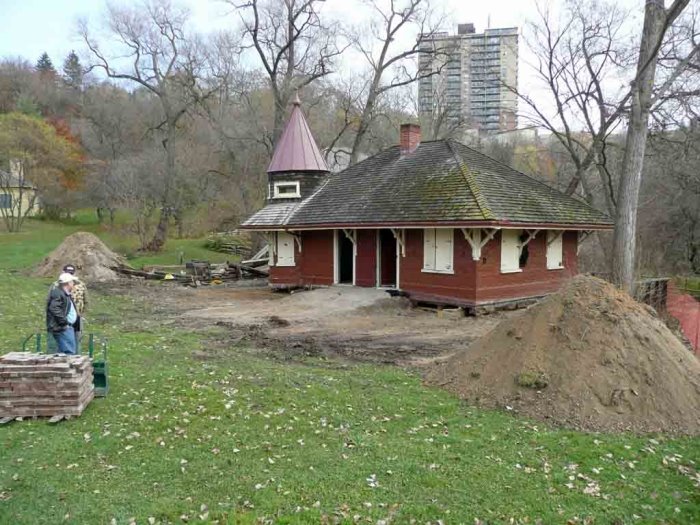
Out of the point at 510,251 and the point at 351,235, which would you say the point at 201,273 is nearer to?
the point at 351,235

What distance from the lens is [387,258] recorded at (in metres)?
19.7

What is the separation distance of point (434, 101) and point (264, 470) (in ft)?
128

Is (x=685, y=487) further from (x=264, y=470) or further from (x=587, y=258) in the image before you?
(x=587, y=258)

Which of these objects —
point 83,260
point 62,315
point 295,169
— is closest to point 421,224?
point 295,169

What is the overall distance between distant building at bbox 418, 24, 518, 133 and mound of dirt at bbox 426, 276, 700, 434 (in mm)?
25555

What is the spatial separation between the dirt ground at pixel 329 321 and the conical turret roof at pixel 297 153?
17.7 ft

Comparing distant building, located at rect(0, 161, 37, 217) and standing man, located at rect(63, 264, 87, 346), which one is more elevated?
distant building, located at rect(0, 161, 37, 217)

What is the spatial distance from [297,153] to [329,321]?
33.5 feet

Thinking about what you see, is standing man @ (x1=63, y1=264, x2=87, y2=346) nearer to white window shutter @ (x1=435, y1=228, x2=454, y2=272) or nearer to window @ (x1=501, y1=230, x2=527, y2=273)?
white window shutter @ (x1=435, y1=228, x2=454, y2=272)

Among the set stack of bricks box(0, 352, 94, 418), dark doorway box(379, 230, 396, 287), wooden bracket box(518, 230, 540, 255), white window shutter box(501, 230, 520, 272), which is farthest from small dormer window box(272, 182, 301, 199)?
stack of bricks box(0, 352, 94, 418)

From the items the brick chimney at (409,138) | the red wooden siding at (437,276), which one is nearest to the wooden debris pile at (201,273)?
the brick chimney at (409,138)

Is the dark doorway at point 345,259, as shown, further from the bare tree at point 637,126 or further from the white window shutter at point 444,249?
the bare tree at point 637,126

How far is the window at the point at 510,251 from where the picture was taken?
1714cm

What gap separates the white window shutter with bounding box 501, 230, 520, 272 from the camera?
1714 cm
